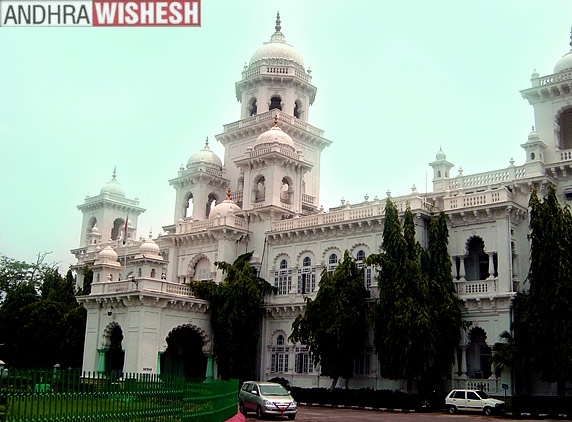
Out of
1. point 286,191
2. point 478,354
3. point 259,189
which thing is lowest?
point 478,354

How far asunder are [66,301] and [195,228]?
11856 millimetres

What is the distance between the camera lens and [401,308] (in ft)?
101

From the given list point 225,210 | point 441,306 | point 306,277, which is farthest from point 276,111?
point 441,306

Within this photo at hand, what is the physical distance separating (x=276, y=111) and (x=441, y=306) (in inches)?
781

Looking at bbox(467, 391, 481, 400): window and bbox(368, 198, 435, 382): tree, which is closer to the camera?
bbox(467, 391, 481, 400): window

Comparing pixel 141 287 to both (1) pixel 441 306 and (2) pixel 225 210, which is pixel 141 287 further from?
(1) pixel 441 306

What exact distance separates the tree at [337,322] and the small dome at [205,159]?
17216 mm

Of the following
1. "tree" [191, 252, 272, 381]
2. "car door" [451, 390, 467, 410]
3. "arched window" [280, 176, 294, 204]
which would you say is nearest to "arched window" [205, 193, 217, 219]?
"arched window" [280, 176, 294, 204]

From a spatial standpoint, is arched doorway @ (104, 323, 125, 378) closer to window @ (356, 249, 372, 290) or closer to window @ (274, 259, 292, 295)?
window @ (274, 259, 292, 295)

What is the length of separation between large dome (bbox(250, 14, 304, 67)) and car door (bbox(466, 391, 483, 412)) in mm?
28396

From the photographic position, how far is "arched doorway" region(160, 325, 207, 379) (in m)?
40.8

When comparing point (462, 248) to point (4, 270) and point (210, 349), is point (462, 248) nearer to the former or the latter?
point (210, 349)

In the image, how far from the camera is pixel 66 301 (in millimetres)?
48219

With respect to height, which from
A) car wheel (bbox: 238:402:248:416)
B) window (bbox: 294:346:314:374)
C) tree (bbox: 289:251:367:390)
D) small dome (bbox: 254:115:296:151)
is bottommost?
car wheel (bbox: 238:402:248:416)
